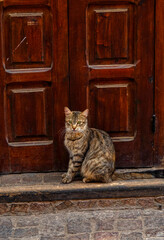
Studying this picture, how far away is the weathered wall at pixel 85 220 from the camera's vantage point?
4.43 metres

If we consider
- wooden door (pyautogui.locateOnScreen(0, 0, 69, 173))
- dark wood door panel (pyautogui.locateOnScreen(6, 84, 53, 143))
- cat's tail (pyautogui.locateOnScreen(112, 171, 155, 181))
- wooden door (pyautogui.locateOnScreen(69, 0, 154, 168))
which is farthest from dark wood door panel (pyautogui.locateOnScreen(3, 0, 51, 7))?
cat's tail (pyautogui.locateOnScreen(112, 171, 155, 181))

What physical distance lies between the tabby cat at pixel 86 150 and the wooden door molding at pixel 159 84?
591 mm

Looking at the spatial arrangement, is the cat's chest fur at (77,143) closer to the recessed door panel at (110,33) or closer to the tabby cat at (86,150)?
the tabby cat at (86,150)

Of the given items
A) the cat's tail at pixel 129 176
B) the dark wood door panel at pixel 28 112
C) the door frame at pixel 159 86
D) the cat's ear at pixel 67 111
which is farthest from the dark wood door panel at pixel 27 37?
the cat's tail at pixel 129 176

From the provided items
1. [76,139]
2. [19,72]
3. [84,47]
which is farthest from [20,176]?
[84,47]

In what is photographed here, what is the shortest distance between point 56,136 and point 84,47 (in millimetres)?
1036

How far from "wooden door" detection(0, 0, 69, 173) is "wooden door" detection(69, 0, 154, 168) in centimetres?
15

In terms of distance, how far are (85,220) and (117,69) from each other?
5.54 feet

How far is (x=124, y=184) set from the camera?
5.16m

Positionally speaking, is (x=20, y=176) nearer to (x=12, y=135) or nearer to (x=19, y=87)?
(x=12, y=135)

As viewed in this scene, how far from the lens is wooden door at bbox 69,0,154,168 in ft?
17.1

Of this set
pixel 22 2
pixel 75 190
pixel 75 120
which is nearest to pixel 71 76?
pixel 75 120

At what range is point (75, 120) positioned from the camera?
199 inches

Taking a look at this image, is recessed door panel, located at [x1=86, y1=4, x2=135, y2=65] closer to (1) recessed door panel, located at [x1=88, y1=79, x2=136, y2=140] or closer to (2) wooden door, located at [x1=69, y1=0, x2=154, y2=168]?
(2) wooden door, located at [x1=69, y1=0, x2=154, y2=168]
